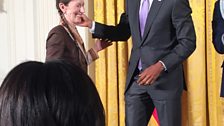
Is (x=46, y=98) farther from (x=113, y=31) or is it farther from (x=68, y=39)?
(x=113, y=31)

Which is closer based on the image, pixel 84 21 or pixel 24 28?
pixel 84 21

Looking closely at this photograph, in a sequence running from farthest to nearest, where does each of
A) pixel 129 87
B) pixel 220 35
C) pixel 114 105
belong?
pixel 114 105
pixel 220 35
pixel 129 87

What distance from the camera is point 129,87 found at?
191 centimetres

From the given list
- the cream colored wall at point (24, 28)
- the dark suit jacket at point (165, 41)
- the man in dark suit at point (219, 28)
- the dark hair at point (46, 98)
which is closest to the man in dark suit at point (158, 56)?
the dark suit jacket at point (165, 41)

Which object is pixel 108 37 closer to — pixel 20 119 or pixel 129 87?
pixel 129 87

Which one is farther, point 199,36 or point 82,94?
point 199,36

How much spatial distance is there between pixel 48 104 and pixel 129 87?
1.29m

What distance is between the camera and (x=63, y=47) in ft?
5.94

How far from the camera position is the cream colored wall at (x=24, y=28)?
308 centimetres

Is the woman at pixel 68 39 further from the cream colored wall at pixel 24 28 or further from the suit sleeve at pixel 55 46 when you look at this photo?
the cream colored wall at pixel 24 28

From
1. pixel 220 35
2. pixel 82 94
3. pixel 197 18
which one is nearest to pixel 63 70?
pixel 82 94

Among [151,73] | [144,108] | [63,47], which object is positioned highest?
[63,47]

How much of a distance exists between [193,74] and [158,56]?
0.92 metres

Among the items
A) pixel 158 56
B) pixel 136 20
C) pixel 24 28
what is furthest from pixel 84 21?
pixel 24 28
